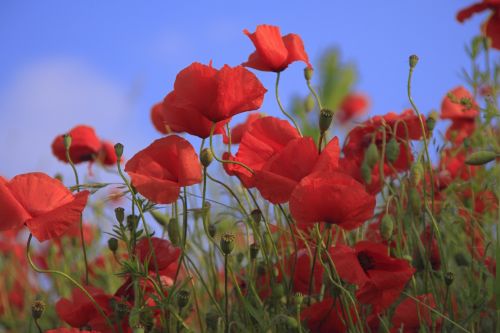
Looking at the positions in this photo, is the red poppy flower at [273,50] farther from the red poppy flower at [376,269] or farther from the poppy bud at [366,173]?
the red poppy flower at [376,269]

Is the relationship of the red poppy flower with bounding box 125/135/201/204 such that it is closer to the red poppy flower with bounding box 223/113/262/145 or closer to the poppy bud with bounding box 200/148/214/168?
the poppy bud with bounding box 200/148/214/168

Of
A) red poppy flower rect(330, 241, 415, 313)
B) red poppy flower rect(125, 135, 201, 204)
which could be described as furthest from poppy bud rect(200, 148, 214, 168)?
red poppy flower rect(330, 241, 415, 313)

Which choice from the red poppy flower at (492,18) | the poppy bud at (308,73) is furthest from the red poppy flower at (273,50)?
the red poppy flower at (492,18)

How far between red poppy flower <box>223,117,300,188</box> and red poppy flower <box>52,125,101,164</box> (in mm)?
663

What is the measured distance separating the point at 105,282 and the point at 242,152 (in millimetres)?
1145

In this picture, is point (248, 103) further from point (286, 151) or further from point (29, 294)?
point (29, 294)

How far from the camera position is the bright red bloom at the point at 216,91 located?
1146mm

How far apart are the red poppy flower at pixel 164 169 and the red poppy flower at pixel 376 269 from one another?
24 centimetres

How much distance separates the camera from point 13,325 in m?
2.29

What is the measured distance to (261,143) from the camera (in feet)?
3.93

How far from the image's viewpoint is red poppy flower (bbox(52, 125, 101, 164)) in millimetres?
1771

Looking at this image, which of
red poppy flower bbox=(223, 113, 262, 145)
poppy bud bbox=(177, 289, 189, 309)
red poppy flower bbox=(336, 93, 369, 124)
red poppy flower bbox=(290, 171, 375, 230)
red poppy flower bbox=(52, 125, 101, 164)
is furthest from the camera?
red poppy flower bbox=(336, 93, 369, 124)

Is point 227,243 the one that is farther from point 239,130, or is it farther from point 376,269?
point 239,130

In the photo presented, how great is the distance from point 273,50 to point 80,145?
65cm
